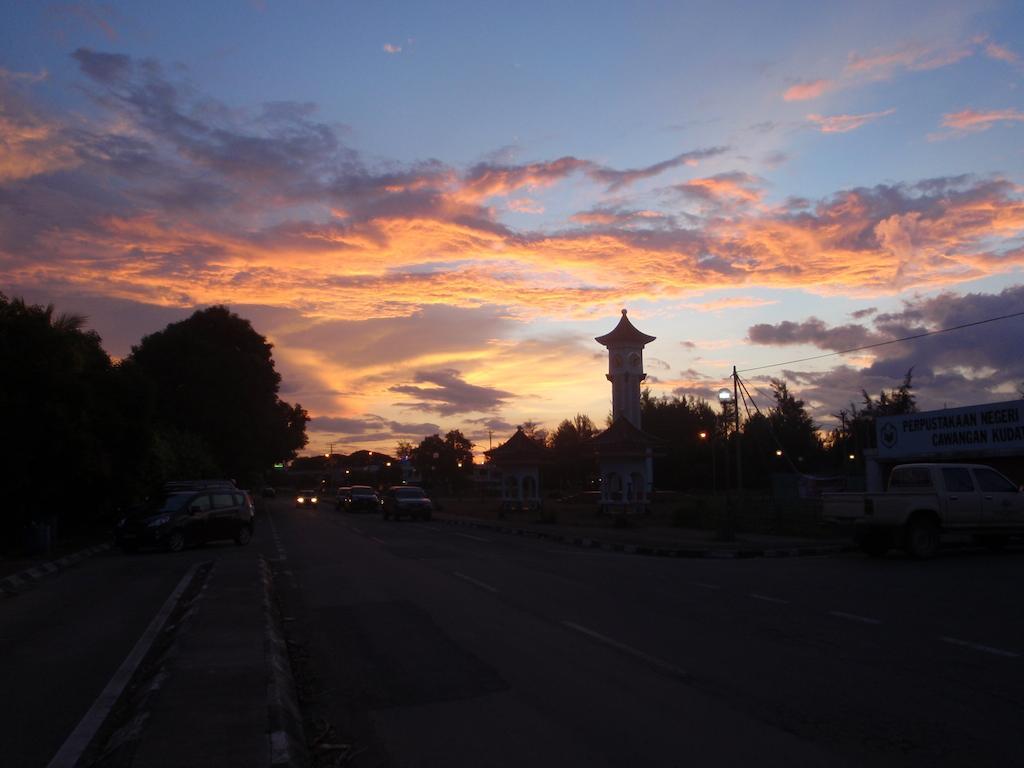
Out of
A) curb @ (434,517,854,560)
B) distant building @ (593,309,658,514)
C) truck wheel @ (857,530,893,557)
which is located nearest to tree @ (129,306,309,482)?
distant building @ (593,309,658,514)

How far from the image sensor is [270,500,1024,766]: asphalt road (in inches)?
249

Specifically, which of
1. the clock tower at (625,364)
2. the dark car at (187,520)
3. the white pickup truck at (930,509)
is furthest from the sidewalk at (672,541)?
the clock tower at (625,364)

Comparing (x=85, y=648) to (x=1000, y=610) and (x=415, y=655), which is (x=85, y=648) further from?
(x=1000, y=610)

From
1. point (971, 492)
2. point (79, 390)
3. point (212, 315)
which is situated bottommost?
point (971, 492)

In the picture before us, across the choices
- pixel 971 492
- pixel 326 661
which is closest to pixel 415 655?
pixel 326 661

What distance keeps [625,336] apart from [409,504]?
746 inches

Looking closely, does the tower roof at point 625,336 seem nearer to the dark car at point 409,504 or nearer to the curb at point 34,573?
the dark car at point 409,504

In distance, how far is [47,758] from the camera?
20.4 ft

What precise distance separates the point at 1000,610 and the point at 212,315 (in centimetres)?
6224

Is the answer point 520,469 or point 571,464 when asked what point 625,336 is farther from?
point 571,464

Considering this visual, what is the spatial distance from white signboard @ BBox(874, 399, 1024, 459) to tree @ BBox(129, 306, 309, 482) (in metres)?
41.2

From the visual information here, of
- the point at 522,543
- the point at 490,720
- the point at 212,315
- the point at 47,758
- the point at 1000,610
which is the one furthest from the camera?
the point at 212,315

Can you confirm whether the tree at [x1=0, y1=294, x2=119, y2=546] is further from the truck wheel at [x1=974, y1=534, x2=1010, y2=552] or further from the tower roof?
the tower roof

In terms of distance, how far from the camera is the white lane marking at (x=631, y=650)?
8.72m
